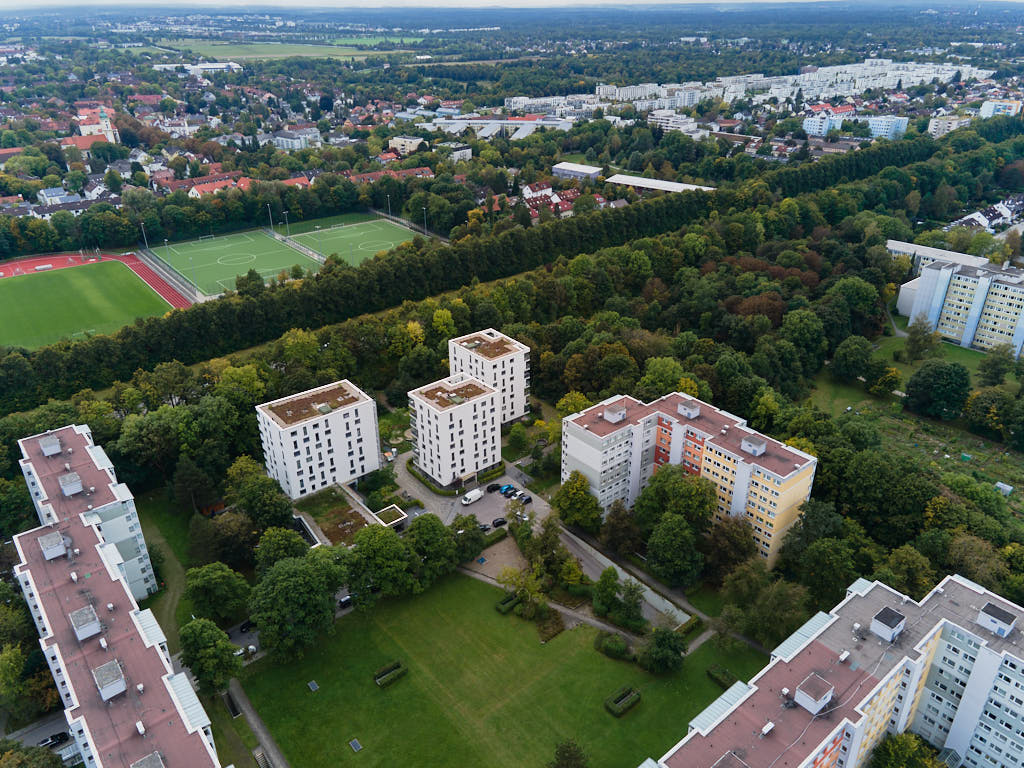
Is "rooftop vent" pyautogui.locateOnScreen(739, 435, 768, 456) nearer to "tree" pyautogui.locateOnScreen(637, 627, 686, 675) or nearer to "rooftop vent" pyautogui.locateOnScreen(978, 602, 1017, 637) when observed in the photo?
"tree" pyautogui.locateOnScreen(637, 627, 686, 675)

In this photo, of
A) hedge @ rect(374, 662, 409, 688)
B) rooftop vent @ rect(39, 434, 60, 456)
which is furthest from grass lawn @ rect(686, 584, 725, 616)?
rooftop vent @ rect(39, 434, 60, 456)

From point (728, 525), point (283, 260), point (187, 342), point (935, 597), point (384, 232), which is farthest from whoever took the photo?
point (384, 232)

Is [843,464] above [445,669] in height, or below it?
above

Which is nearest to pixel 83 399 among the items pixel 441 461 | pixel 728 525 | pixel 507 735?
pixel 441 461

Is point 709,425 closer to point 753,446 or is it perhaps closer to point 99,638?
point 753,446

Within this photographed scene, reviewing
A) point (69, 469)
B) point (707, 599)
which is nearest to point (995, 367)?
point (707, 599)

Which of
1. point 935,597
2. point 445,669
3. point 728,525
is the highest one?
point 935,597

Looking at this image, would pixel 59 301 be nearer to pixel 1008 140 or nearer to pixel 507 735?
pixel 507 735
